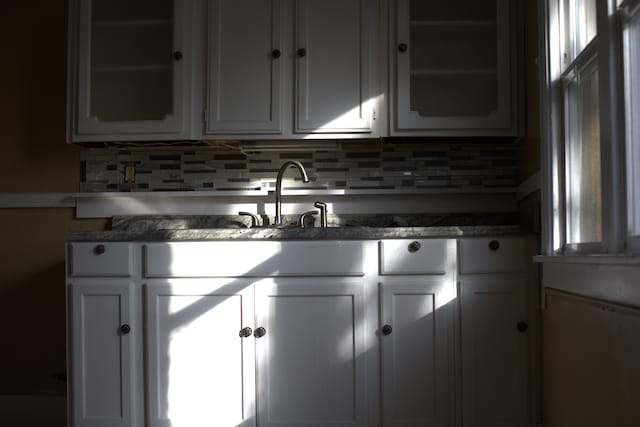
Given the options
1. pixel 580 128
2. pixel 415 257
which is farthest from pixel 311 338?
pixel 580 128

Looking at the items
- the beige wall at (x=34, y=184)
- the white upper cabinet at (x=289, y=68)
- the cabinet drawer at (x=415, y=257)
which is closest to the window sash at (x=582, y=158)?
the cabinet drawer at (x=415, y=257)

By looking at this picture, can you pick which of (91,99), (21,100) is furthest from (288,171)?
(21,100)

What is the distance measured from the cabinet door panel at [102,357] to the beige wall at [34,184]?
0.69 m

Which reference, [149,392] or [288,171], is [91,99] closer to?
[288,171]

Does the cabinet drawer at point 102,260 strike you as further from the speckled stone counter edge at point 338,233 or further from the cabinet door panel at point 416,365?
the cabinet door panel at point 416,365

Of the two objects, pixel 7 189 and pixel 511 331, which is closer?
pixel 511 331

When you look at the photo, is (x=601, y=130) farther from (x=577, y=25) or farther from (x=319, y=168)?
(x=319, y=168)

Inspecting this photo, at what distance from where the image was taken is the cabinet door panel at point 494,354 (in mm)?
2258

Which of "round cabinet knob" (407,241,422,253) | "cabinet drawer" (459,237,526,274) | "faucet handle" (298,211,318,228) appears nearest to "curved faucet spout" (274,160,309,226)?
"faucet handle" (298,211,318,228)

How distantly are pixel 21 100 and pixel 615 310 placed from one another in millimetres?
2729

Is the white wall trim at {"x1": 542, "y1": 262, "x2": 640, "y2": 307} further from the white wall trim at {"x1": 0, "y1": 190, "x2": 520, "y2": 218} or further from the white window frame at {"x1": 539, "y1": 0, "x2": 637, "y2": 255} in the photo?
the white wall trim at {"x1": 0, "y1": 190, "x2": 520, "y2": 218}

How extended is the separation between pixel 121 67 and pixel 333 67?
3.06ft

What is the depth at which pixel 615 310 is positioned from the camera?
4.93ft

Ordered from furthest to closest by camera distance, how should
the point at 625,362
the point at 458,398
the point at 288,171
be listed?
the point at 288,171
the point at 458,398
the point at 625,362
